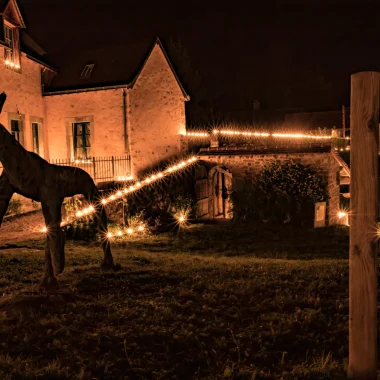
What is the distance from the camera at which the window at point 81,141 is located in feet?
62.1

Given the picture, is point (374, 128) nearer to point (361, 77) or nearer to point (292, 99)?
point (361, 77)

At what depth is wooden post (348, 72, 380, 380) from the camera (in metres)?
3.54

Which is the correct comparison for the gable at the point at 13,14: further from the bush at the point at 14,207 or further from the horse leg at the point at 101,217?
the horse leg at the point at 101,217

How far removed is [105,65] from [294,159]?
30.6 ft

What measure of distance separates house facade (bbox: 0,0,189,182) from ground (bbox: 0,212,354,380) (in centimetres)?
985

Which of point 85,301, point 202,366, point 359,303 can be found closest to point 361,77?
point 359,303

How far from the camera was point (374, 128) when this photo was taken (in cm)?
356

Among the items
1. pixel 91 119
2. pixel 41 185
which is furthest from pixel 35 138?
pixel 41 185

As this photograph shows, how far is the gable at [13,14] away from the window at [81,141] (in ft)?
15.1

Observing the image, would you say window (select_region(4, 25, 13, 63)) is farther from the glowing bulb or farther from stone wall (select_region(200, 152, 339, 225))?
the glowing bulb

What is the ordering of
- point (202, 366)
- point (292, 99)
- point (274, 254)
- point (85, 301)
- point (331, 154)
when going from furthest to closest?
point (292, 99), point (331, 154), point (274, 254), point (85, 301), point (202, 366)

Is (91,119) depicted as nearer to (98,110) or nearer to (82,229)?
(98,110)

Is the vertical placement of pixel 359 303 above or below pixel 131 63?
below

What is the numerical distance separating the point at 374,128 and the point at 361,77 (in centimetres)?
43
